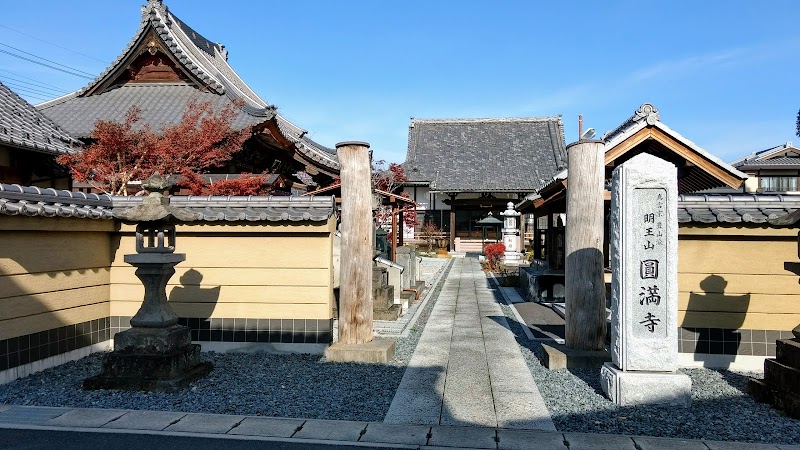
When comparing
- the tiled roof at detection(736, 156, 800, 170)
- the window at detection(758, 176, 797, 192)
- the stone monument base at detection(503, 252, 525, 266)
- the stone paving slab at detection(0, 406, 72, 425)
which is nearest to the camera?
the stone paving slab at detection(0, 406, 72, 425)

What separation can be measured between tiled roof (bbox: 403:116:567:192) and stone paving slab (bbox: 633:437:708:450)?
95.5 feet

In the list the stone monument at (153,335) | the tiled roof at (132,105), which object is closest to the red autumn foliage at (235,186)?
the tiled roof at (132,105)

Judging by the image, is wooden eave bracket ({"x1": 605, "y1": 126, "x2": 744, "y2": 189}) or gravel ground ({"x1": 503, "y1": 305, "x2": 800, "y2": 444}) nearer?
gravel ground ({"x1": 503, "y1": 305, "x2": 800, "y2": 444})

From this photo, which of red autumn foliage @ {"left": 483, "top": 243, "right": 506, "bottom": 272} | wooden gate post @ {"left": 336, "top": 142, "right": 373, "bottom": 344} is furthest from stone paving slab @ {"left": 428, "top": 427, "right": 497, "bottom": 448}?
red autumn foliage @ {"left": 483, "top": 243, "right": 506, "bottom": 272}

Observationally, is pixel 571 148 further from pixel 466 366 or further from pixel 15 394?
pixel 15 394

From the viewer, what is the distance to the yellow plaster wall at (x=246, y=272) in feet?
25.8

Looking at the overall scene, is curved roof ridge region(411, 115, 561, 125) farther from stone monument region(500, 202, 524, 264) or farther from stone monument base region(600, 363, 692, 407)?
stone monument base region(600, 363, 692, 407)

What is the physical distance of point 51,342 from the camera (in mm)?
6992

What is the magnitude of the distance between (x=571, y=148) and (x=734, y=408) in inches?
154

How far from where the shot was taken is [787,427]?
16.4 ft

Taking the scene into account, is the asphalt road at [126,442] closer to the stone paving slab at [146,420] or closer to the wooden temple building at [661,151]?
the stone paving slab at [146,420]

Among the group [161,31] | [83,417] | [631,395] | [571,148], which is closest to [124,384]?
[83,417]

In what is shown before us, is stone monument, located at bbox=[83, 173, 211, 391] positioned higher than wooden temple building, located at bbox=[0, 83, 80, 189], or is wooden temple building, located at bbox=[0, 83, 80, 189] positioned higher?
wooden temple building, located at bbox=[0, 83, 80, 189]

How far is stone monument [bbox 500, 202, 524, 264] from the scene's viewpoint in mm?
24578
